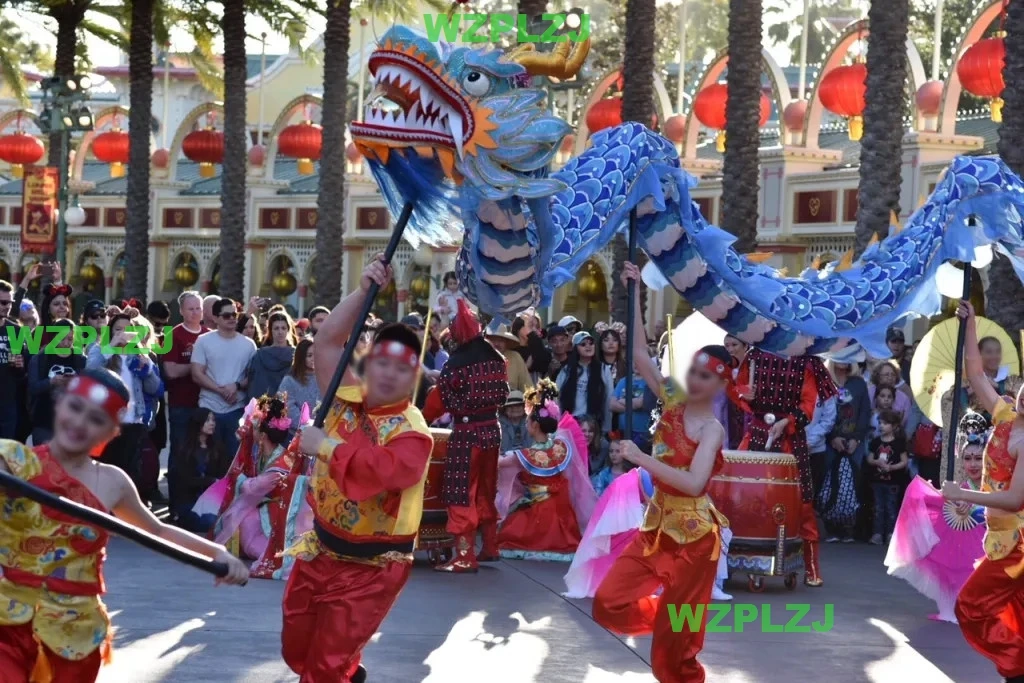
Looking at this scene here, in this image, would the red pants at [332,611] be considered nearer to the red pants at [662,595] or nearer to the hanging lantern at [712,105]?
the red pants at [662,595]

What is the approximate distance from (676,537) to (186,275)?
1319 inches

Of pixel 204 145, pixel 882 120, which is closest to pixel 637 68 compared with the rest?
pixel 882 120

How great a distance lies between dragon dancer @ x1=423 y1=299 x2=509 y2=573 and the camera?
11195 mm

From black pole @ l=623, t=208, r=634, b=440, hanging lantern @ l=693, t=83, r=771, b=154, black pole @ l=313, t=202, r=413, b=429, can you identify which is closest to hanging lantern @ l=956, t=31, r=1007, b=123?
hanging lantern @ l=693, t=83, r=771, b=154

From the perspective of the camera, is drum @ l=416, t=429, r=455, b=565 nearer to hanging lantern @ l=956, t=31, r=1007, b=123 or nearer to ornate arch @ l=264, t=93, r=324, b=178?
hanging lantern @ l=956, t=31, r=1007, b=123

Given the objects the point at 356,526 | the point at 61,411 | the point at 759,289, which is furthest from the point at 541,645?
the point at 61,411

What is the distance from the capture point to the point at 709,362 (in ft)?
23.7

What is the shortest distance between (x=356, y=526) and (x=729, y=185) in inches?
508

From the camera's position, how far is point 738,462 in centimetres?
1082

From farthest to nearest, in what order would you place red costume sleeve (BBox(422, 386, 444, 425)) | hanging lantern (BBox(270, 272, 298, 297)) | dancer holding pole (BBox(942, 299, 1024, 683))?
hanging lantern (BBox(270, 272, 298, 297))
red costume sleeve (BBox(422, 386, 444, 425))
dancer holding pole (BBox(942, 299, 1024, 683))

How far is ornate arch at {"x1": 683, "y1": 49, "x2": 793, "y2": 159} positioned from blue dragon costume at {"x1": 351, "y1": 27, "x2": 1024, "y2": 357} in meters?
12.8

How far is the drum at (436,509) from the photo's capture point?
450 inches

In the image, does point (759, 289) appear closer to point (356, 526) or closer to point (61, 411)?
point (356, 526)

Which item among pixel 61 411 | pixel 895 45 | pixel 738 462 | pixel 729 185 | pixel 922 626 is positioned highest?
pixel 895 45
